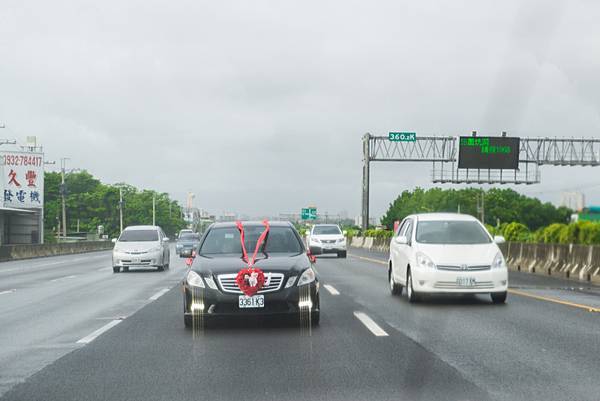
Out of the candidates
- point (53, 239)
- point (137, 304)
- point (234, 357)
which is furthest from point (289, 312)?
point (53, 239)

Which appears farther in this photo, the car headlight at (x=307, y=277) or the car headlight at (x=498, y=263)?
the car headlight at (x=498, y=263)

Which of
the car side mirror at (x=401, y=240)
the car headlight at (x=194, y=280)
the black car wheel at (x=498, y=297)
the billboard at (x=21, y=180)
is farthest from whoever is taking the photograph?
the billboard at (x=21, y=180)

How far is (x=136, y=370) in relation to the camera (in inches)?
292

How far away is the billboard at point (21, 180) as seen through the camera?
67875 mm

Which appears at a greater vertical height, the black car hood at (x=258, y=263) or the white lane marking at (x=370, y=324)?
the black car hood at (x=258, y=263)

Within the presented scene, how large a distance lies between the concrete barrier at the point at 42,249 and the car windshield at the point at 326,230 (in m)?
16.5

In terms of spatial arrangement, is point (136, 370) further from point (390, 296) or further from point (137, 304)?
point (390, 296)

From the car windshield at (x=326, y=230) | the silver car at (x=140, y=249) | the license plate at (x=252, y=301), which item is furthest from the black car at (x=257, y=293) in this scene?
the car windshield at (x=326, y=230)

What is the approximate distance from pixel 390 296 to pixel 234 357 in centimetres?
787

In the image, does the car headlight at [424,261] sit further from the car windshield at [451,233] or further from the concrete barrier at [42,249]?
the concrete barrier at [42,249]

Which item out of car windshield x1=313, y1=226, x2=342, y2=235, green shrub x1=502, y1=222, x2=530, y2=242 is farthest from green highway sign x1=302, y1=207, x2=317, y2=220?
green shrub x1=502, y1=222, x2=530, y2=242

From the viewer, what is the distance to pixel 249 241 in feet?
37.3

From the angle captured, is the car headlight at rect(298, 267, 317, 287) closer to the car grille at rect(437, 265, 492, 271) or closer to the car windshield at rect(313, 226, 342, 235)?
the car grille at rect(437, 265, 492, 271)

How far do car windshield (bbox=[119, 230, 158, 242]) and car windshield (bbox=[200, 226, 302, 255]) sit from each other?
57.8 ft
